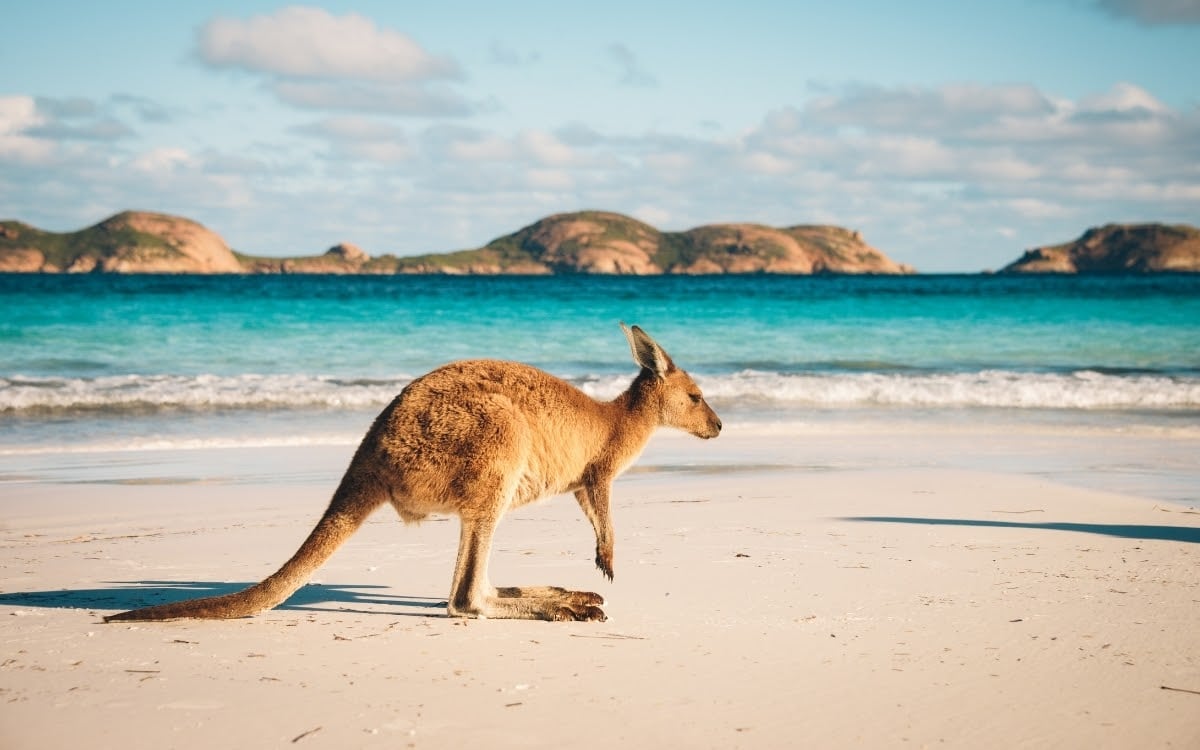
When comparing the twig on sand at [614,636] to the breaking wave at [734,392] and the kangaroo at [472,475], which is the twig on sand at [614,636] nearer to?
the kangaroo at [472,475]

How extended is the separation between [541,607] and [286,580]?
100 cm

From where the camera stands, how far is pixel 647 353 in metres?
5.37

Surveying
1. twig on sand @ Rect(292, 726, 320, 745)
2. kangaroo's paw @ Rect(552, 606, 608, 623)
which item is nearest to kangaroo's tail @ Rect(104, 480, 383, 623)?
kangaroo's paw @ Rect(552, 606, 608, 623)

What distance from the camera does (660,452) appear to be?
10438mm

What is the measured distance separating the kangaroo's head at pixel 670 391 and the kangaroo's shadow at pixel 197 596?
1381 mm

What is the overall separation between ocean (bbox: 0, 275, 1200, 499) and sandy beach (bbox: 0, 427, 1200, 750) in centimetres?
244

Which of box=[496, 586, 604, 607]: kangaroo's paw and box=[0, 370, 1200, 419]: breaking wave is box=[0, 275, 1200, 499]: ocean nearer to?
box=[0, 370, 1200, 419]: breaking wave

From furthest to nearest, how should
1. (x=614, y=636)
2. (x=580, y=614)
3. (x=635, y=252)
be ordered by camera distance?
(x=635, y=252) < (x=580, y=614) < (x=614, y=636)

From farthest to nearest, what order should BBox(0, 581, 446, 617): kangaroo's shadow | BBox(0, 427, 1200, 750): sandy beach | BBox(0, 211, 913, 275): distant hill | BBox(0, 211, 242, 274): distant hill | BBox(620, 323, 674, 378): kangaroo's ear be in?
BBox(0, 211, 913, 275): distant hill → BBox(0, 211, 242, 274): distant hill → BBox(620, 323, 674, 378): kangaroo's ear → BBox(0, 581, 446, 617): kangaroo's shadow → BBox(0, 427, 1200, 750): sandy beach

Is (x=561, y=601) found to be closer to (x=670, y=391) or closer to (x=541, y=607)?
(x=541, y=607)

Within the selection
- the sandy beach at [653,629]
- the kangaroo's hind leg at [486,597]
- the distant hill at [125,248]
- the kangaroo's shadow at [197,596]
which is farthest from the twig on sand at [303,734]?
the distant hill at [125,248]

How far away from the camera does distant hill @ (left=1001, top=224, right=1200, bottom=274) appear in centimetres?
9038

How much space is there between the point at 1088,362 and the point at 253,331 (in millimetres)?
18367

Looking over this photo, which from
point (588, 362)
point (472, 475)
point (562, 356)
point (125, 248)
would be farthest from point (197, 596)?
point (125, 248)
